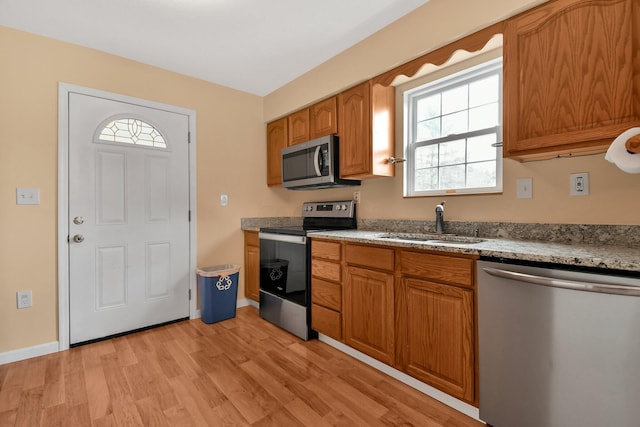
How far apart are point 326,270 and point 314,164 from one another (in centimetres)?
104

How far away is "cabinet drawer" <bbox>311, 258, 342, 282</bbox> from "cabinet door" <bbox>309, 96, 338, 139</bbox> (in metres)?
1.22

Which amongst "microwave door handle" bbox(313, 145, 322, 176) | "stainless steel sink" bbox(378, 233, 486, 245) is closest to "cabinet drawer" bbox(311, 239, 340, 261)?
"stainless steel sink" bbox(378, 233, 486, 245)

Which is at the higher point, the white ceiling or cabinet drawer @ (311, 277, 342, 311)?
the white ceiling

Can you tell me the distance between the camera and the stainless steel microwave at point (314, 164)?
2721 millimetres

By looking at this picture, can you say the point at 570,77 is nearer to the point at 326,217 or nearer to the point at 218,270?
the point at 326,217

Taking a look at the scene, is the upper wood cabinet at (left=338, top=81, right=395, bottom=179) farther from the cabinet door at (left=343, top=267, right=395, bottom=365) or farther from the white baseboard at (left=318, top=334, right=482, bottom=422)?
the white baseboard at (left=318, top=334, right=482, bottom=422)

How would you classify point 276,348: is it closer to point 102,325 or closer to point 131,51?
point 102,325

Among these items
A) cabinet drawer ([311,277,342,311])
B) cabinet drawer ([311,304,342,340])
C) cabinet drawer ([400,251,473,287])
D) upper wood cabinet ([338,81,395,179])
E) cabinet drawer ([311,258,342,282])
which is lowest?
cabinet drawer ([311,304,342,340])

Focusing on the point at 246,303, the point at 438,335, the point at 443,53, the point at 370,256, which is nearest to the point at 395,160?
the point at 443,53

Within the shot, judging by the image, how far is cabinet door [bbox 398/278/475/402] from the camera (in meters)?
1.51

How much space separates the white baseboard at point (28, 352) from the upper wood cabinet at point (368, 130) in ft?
8.94

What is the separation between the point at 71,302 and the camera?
7.86ft

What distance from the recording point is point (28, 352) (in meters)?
2.23

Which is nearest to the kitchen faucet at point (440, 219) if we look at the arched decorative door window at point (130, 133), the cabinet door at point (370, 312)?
the cabinet door at point (370, 312)
